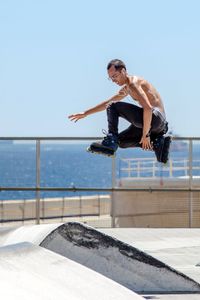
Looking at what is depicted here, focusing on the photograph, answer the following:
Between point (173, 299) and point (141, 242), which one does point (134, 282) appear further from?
point (141, 242)

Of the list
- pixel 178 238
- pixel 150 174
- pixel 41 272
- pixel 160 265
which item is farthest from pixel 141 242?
pixel 150 174

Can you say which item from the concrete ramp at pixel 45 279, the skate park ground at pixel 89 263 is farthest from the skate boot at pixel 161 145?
the concrete ramp at pixel 45 279

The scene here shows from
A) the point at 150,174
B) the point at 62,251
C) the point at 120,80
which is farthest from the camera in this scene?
the point at 150,174

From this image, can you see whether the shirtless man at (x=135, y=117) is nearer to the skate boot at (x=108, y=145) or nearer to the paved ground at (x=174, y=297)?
the skate boot at (x=108, y=145)

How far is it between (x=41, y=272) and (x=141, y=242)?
6.49 metres

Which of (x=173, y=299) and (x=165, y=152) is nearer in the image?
(x=173, y=299)

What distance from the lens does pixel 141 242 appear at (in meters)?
11.9

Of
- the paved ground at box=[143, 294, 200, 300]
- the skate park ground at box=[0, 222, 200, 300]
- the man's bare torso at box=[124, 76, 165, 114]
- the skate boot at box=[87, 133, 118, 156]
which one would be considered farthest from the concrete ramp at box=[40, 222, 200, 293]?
the man's bare torso at box=[124, 76, 165, 114]

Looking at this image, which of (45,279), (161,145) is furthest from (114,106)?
(45,279)

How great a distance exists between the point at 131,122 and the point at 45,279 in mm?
2972

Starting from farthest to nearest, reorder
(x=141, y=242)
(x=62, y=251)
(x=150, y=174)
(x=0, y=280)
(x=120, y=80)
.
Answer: (x=150, y=174) < (x=141, y=242) < (x=120, y=80) < (x=62, y=251) < (x=0, y=280)

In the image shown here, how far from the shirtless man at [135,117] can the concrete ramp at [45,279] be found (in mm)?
2264

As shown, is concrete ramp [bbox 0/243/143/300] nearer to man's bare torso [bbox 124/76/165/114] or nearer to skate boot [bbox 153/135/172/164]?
man's bare torso [bbox 124/76/165/114]

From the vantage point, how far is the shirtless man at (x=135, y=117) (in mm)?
7945
